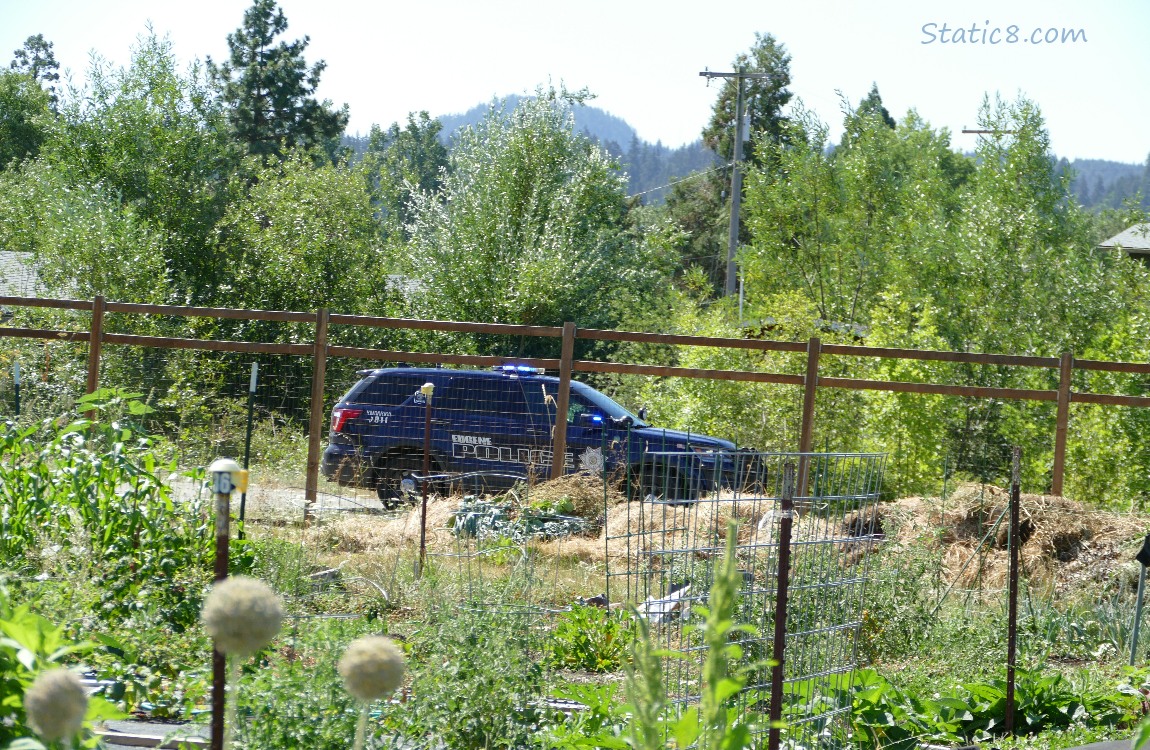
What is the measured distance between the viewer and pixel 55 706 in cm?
164

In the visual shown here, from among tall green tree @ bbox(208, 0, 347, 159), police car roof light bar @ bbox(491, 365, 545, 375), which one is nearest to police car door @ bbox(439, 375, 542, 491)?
police car roof light bar @ bbox(491, 365, 545, 375)

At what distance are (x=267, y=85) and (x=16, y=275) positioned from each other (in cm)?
1694

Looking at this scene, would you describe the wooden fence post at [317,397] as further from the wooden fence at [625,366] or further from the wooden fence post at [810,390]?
the wooden fence post at [810,390]

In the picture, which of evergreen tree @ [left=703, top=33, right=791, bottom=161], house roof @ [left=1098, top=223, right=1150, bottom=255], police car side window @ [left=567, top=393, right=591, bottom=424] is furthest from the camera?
evergreen tree @ [left=703, top=33, right=791, bottom=161]

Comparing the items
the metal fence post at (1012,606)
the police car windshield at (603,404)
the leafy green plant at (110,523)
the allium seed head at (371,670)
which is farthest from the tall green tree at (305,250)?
the allium seed head at (371,670)

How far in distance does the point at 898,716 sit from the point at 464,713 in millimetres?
1806

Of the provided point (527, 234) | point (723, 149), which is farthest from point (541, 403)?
point (723, 149)

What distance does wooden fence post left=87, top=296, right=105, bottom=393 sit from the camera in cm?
984

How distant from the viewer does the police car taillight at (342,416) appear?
10195mm

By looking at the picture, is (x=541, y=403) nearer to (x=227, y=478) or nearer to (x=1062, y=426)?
(x=1062, y=426)

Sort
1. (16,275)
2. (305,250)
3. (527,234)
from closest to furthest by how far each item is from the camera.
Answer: (305,250) → (527,234) → (16,275)

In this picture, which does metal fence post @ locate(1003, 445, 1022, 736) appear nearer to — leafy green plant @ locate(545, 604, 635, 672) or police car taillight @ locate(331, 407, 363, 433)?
leafy green plant @ locate(545, 604, 635, 672)

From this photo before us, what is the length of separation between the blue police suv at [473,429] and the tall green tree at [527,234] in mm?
7847

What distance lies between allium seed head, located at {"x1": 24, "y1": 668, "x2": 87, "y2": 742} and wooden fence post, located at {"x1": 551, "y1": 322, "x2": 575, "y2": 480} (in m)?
7.97
